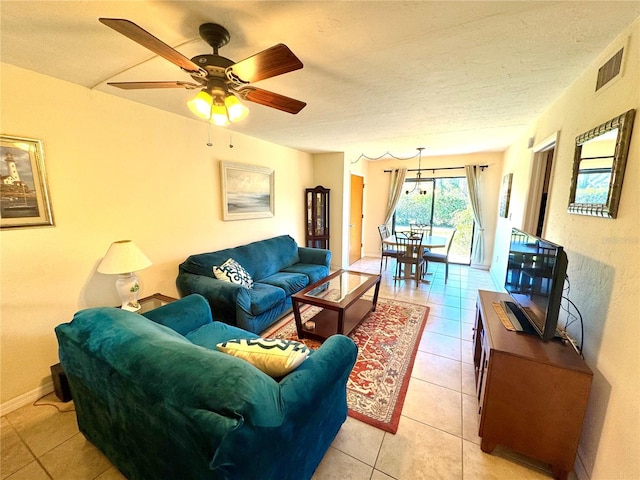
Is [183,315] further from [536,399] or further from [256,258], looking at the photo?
[536,399]

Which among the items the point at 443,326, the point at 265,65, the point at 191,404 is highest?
the point at 265,65

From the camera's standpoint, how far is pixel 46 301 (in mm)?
1890

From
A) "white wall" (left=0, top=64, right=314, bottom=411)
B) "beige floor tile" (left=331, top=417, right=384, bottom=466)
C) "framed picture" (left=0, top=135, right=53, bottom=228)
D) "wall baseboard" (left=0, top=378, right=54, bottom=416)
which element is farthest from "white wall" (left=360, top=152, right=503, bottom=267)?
"wall baseboard" (left=0, top=378, right=54, bottom=416)

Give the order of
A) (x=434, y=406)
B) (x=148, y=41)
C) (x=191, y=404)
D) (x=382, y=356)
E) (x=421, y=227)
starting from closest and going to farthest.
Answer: (x=191, y=404), (x=148, y=41), (x=434, y=406), (x=382, y=356), (x=421, y=227)

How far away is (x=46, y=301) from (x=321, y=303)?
84.5 inches

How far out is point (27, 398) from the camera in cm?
184

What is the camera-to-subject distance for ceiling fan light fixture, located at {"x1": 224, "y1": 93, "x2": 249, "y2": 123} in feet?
4.84

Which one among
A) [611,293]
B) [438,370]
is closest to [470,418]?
[438,370]

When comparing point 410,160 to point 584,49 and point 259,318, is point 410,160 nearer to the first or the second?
point 584,49

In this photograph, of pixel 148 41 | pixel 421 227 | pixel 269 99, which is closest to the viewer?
pixel 148 41

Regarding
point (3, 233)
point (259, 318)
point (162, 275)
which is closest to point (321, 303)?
point (259, 318)

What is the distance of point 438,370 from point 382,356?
0.48 metres

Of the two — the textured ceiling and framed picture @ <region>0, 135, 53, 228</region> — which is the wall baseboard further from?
the textured ceiling

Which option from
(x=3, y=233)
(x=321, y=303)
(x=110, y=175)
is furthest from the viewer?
(x=321, y=303)
